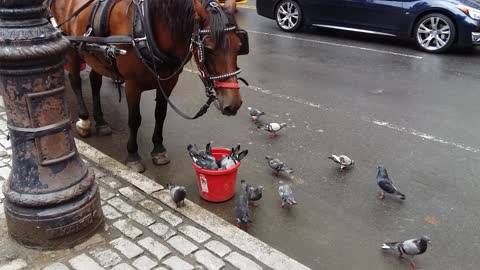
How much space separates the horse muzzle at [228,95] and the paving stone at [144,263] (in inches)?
52.4

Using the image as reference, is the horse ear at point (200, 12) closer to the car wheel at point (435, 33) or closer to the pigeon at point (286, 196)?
the pigeon at point (286, 196)

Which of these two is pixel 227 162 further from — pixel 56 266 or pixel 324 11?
pixel 324 11

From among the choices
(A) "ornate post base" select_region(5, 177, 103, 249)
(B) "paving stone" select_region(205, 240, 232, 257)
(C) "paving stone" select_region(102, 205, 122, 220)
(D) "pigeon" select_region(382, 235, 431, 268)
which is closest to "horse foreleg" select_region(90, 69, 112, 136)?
(C) "paving stone" select_region(102, 205, 122, 220)

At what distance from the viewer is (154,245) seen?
3.65m

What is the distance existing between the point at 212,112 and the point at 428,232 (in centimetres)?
366

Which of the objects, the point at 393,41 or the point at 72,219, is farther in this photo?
the point at 393,41

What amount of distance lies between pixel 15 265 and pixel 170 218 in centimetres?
123

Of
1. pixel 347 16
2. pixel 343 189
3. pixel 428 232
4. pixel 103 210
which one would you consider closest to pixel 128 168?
pixel 103 210

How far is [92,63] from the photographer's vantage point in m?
5.21

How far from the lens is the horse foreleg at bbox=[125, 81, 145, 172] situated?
470 centimetres

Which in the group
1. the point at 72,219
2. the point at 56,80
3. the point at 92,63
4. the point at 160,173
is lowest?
the point at 160,173

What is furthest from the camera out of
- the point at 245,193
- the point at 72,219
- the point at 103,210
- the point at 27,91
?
the point at 245,193

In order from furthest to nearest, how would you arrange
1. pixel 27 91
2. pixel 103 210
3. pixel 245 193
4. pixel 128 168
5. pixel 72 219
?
pixel 128 168, pixel 245 193, pixel 103 210, pixel 72 219, pixel 27 91

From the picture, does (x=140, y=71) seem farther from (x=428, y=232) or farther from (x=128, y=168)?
(x=428, y=232)
